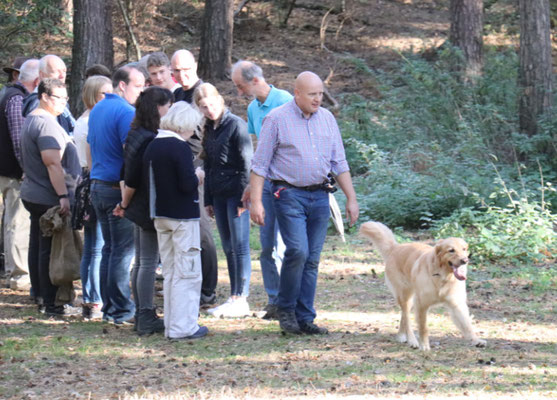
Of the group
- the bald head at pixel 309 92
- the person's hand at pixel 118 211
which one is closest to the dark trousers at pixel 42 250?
the person's hand at pixel 118 211

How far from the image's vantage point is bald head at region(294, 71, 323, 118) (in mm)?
6152

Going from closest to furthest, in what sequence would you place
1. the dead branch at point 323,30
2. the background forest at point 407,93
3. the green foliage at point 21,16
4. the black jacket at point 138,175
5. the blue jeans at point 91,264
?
the black jacket at point 138,175 < the blue jeans at point 91,264 < the background forest at point 407,93 < the green foliage at point 21,16 < the dead branch at point 323,30

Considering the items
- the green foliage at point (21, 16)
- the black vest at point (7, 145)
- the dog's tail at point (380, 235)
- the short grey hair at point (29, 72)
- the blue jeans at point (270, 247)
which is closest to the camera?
the dog's tail at point (380, 235)

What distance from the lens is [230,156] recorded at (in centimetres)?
708

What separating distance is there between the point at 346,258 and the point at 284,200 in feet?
13.9

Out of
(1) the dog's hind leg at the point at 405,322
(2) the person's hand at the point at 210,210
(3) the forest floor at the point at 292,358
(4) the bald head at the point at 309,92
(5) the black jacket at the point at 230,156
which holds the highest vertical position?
(4) the bald head at the point at 309,92

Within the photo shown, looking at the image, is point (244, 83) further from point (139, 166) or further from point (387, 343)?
point (387, 343)

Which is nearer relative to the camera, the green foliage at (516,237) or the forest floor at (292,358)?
the forest floor at (292,358)

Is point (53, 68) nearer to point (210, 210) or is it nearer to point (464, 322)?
point (210, 210)

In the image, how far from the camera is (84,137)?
24.5 feet

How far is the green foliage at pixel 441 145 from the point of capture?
1189 centimetres

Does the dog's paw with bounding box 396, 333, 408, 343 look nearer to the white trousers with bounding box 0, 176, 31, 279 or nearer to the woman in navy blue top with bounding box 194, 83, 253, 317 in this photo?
the woman in navy blue top with bounding box 194, 83, 253, 317

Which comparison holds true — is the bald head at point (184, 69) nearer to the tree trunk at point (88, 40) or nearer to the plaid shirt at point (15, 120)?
the plaid shirt at point (15, 120)

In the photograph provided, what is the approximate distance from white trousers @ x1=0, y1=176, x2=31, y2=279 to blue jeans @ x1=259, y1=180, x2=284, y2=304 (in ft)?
9.11
